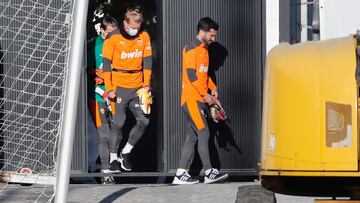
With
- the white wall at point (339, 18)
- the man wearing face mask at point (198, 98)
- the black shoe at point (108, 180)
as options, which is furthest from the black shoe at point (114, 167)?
the white wall at point (339, 18)

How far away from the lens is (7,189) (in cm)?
1229

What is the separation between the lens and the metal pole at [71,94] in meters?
8.69

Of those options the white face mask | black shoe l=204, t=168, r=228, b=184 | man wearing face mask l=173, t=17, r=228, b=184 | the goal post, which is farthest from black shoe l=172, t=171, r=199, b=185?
the goal post

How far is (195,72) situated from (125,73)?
929mm

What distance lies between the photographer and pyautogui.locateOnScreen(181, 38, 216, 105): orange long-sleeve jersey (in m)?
14.3

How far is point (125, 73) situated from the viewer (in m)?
14.3

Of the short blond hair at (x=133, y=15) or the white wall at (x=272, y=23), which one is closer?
the short blond hair at (x=133, y=15)

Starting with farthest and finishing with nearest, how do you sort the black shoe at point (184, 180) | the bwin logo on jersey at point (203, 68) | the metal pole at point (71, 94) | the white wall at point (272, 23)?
1. the white wall at point (272, 23)
2. the bwin logo on jersey at point (203, 68)
3. the black shoe at point (184, 180)
4. the metal pole at point (71, 94)

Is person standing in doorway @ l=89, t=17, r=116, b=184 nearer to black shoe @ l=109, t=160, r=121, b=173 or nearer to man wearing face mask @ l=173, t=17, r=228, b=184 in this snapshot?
black shoe @ l=109, t=160, r=121, b=173

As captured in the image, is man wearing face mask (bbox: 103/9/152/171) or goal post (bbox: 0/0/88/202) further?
man wearing face mask (bbox: 103/9/152/171)

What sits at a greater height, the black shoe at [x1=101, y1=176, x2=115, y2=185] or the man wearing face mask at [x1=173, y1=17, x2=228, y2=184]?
the man wearing face mask at [x1=173, y1=17, x2=228, y2=184]

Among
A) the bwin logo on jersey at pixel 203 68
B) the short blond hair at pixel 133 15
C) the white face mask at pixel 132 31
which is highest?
the short blond hair at pixel 133 15

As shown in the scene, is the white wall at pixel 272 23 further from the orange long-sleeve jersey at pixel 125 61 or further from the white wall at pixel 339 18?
the white wall at pixel 339 18

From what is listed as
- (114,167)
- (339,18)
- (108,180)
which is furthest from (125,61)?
(339,18)
